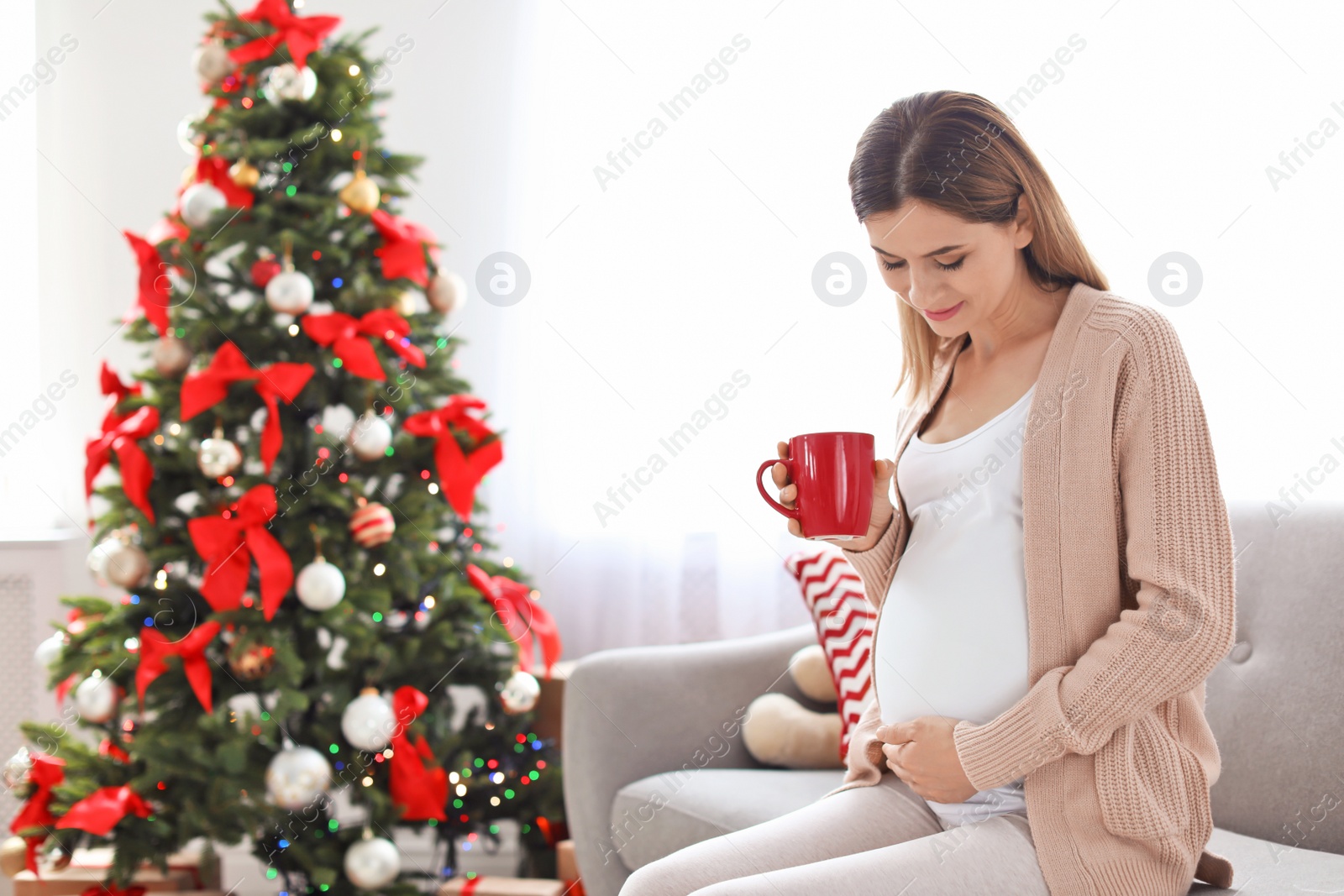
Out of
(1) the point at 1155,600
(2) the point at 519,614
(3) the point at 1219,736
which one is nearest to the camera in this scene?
(1) the point at 1155,600

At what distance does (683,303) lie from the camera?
2.48 meters

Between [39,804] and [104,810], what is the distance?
229 mm

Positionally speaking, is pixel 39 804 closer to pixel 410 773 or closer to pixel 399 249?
pixel 410 773

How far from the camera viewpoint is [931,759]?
98 centimetres

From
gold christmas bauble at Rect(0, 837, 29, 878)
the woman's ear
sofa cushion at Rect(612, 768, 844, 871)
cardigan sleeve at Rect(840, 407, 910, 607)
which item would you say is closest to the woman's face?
the woman's ear

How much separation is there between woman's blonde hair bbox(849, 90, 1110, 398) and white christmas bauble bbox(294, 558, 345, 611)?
1148 mm

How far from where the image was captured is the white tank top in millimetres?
984

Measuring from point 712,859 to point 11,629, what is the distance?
2.34 meters

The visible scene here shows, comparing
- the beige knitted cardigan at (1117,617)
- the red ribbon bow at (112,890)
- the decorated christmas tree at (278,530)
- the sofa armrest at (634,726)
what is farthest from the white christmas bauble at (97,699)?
the beige knitted cardigan at (1117,617)

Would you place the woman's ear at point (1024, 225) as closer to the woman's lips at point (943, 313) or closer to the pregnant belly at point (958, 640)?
the woman's lips at point (943, 313)

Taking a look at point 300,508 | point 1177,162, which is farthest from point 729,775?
point 1177,162

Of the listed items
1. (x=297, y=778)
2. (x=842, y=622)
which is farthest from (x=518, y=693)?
(x=842, y=622)

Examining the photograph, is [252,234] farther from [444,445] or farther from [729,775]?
[729,775]

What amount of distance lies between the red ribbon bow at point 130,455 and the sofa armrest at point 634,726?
2.79 feet
